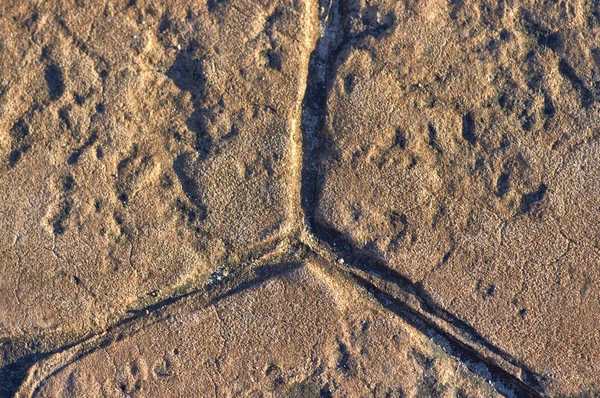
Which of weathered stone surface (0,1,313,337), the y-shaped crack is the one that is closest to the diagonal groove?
the y-shaped crack

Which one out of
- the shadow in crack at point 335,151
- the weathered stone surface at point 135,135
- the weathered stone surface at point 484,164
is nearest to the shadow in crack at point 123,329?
the weathered stone surface at point 135,135

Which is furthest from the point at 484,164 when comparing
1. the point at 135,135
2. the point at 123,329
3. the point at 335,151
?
the point at 123,329

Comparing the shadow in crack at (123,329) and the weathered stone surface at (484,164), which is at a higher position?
the weathered stone surface at (484,164)

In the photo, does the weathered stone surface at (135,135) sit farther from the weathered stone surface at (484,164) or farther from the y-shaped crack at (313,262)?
the weathered stone surface at (484,164)

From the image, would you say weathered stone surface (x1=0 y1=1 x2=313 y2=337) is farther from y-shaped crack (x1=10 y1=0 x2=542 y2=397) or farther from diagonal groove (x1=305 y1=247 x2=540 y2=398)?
diagonal groove (x1=305 y1=247 x2=540 y2=398)

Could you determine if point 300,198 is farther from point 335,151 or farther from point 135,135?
point 135,135
